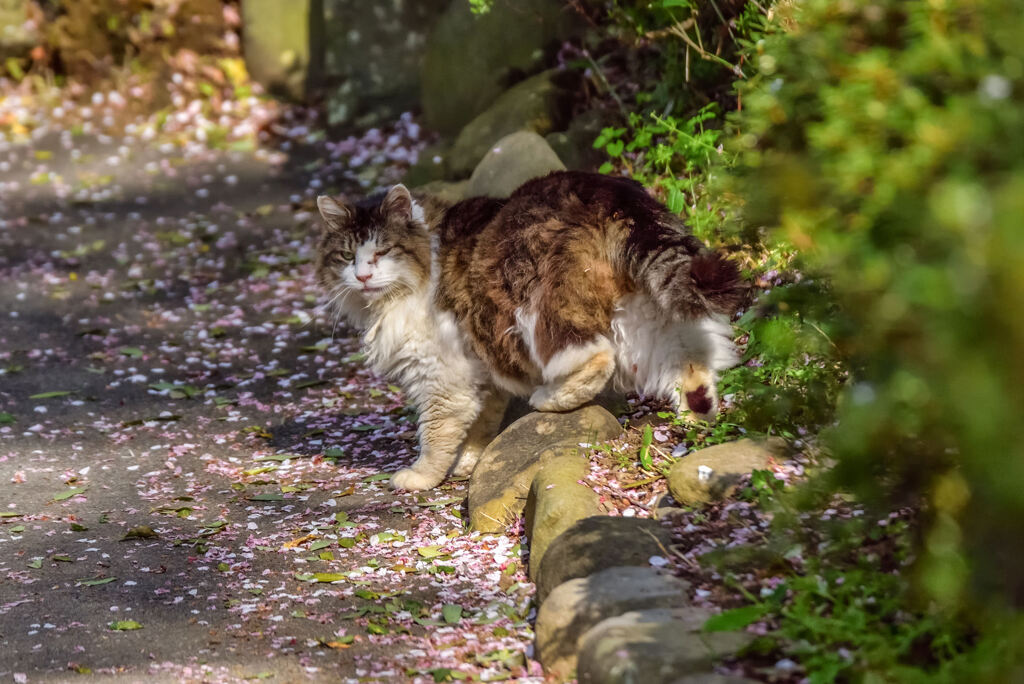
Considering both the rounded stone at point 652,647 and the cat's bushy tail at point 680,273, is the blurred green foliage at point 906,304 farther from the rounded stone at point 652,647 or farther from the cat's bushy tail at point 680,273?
the cat's bushy tail at point 680,273

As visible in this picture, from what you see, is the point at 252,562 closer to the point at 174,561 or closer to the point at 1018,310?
the point at 174,561

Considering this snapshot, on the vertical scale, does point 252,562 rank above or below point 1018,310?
below

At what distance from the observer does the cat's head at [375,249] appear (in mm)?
4910

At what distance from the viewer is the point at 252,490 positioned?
518 cm

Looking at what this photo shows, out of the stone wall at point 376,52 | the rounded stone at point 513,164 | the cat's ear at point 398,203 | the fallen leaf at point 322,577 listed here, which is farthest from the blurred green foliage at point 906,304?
the stone wall at point 376,52

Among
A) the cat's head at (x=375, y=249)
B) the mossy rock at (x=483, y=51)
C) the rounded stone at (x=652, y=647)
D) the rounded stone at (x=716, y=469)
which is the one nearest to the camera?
the rounded stone at (x=652, y=647)

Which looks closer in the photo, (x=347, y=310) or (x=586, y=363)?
(x=586, y=363)

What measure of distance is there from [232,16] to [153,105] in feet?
4.45

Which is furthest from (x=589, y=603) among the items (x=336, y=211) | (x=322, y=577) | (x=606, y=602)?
(x=336, y=211)

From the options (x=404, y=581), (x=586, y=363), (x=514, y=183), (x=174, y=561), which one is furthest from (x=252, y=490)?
(x=514, y=183)

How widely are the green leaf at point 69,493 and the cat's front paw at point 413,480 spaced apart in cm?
157

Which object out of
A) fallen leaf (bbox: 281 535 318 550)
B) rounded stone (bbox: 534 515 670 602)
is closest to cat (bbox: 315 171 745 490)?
fallen leaf (bbox: 281 535 318 550)

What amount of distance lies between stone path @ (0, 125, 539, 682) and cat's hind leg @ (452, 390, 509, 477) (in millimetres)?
337

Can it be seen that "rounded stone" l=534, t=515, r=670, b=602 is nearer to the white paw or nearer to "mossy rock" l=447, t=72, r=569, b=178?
the white paw
